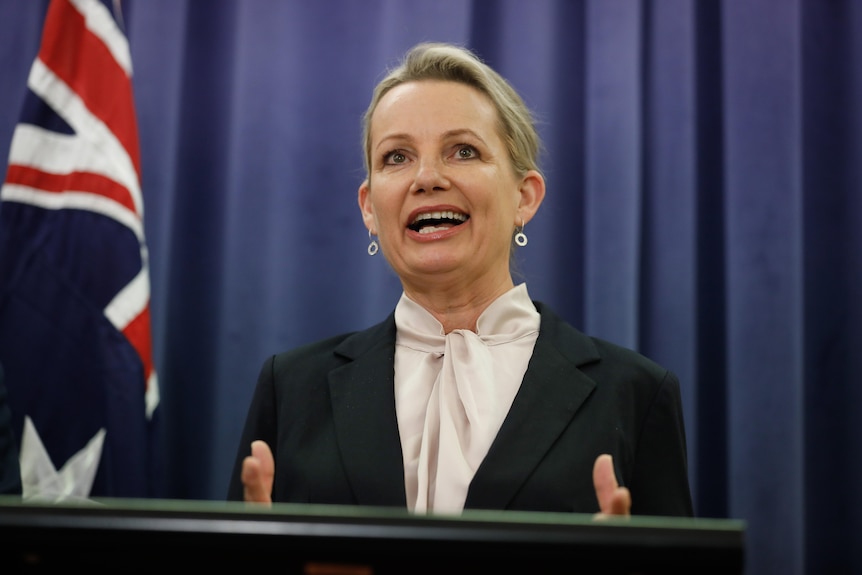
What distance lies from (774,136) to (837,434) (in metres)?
0.85

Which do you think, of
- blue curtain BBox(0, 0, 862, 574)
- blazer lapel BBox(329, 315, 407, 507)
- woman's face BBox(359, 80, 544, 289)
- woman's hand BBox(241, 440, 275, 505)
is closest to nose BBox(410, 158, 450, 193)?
woman's face BBox(359, 80, 544, 289)

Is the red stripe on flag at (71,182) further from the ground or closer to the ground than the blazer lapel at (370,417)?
further from the ground

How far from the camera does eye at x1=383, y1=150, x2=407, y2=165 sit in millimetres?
1643

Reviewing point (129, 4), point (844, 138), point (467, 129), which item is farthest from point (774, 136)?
point (129, 4)

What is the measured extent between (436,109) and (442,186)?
0.54 ft

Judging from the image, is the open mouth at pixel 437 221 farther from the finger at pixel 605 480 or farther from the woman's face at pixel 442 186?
the finger at pixel 605 480

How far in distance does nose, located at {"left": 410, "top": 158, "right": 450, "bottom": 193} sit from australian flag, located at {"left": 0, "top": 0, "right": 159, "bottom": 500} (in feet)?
2.92

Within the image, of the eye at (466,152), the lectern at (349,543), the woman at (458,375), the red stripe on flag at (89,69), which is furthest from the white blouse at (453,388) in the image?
the red stripe on flag at (89,69)

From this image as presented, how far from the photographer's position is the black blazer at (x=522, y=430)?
1.32 meters

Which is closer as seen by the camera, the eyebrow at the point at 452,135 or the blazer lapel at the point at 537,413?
the blazer lapel at the point at 537,413

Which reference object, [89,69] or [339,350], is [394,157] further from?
[89,69]

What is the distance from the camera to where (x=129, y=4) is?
2.54 m

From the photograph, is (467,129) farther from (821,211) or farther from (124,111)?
(821,211)

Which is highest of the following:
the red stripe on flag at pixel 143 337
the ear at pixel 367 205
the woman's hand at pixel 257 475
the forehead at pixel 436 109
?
the forehead at pixel 436 109
